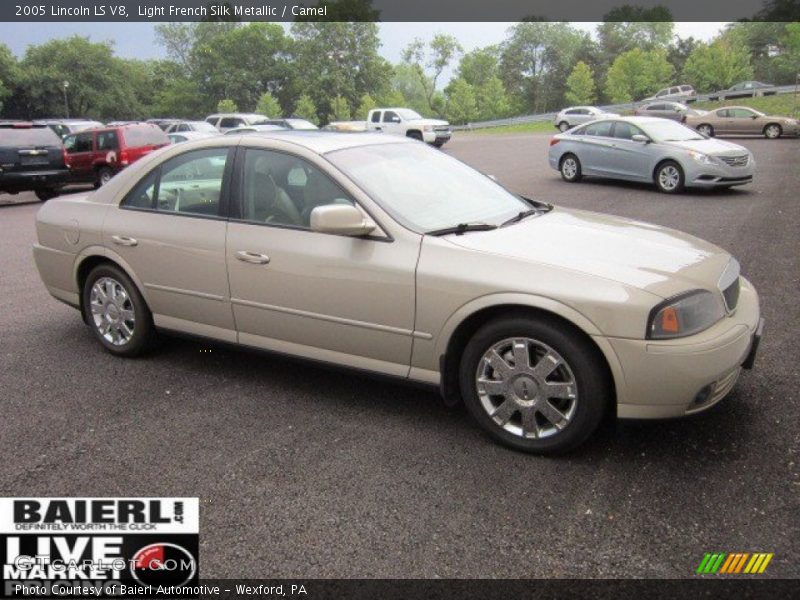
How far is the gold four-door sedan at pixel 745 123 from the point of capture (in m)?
28.9

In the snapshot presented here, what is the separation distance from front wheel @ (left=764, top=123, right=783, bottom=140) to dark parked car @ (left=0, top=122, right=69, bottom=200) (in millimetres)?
26043

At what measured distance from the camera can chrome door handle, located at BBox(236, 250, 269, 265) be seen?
424 centimetres

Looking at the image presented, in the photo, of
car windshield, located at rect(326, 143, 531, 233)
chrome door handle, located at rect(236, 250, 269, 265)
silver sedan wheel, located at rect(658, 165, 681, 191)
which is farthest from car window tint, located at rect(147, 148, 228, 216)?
silver sedan wheel, located at rect(658, 165, 681, 191)

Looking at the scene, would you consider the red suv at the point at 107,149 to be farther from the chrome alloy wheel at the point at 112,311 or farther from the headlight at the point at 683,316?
the headlight at the point at 683,316

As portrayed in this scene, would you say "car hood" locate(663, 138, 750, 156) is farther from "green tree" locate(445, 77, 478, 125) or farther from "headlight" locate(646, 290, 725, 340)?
"green tree" locate(445, 77, 478, 125)

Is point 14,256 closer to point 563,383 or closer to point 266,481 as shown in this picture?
point 266,481

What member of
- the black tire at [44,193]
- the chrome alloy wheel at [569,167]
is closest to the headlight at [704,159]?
the chrome alloy wheel at [569,167]

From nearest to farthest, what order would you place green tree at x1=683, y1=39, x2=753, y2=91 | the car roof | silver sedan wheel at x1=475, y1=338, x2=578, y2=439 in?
1. silver sedan wheel at x1=475, y1=338, x2=578, y2=439
2. the car roof
3. green tree at x1=683, y1=39, x2=753, y2=91

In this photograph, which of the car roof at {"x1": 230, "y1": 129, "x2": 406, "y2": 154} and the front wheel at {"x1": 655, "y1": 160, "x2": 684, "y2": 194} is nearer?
the car roof at {"x1": 230, "y1": 129, "x2": 406, "y2": 154}

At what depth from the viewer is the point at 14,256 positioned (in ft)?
31.2

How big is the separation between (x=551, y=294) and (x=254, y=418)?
1.83m

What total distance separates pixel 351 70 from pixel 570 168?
8066cm

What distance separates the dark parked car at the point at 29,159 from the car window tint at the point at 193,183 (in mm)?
12973

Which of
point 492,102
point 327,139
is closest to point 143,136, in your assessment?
point 327,139
